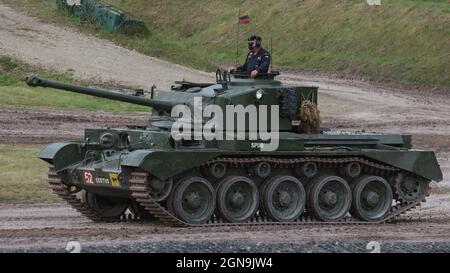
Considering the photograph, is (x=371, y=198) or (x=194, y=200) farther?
(x=371, y=198)

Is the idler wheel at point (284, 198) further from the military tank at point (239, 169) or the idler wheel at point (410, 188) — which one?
the idler wheel at point (410, 188)

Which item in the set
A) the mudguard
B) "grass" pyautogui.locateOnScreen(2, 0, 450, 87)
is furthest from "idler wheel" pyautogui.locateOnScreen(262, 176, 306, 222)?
"grass" pyautogui.locateOnScreen(2, 0, 450, 87)

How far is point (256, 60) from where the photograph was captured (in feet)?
71.5

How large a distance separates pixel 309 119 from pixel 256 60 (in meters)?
1.47

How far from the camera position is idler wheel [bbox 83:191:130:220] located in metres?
21.5

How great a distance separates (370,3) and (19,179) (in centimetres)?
3260

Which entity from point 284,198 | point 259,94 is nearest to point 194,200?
point 284,198

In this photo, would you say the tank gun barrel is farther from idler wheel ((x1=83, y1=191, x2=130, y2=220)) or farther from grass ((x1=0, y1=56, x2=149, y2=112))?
grass ((x1=0, y1=56, x2=149, y2=112))

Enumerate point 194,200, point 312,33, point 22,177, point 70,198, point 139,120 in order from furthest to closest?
point 312,33 → point 139,120 → point 22,177 → point 70,198 → point 194,200

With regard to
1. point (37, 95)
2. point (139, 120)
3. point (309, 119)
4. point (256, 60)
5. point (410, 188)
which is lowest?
point (410, 188)

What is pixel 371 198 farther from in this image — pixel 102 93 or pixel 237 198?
pixel 102 93

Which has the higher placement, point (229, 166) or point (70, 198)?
point (229, 166)

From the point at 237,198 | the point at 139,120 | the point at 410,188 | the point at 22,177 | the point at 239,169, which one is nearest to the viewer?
the point at 237,198

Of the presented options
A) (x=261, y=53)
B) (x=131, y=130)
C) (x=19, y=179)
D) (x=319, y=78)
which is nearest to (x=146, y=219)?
(x=131, y=130)
